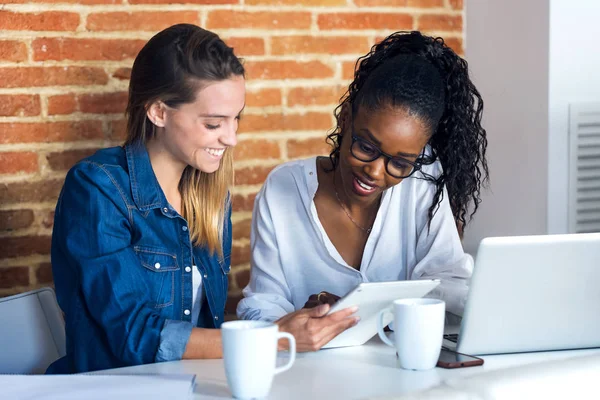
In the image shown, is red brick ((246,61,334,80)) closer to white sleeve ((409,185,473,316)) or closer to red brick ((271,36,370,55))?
red brick ((271,36,370,55))

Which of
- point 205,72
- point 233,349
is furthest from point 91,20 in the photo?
point 233,349

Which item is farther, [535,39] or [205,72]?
[535,39]

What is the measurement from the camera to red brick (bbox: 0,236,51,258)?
7.09 ft

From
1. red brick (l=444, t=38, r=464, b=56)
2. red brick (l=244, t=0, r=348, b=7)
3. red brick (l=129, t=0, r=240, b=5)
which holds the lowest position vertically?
red brick (l=444, t=38, r=464, b=56)

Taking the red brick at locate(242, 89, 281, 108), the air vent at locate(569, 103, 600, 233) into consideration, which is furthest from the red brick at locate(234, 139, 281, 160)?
the air vent at locate(569, 103, 600, 233)

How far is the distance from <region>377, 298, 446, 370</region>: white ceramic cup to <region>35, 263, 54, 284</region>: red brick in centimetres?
124

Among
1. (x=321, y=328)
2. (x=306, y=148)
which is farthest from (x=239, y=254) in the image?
(x=321, y=328)

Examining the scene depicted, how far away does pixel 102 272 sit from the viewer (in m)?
1.57

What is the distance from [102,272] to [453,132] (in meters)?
0.87

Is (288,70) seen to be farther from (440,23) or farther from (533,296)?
(533,296)

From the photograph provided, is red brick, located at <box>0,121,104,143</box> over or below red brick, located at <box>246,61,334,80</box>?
below

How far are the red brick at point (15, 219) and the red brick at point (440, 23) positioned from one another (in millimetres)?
1381

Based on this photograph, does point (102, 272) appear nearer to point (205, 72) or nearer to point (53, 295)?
point (53, 295)

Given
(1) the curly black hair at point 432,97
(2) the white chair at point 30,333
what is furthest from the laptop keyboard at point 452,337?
(2) the white chair at point 30,333
